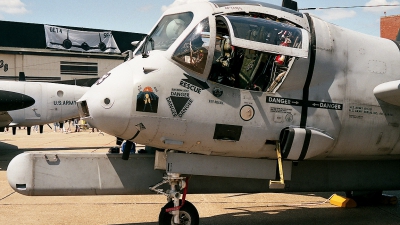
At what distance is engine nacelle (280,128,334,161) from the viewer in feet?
19.2

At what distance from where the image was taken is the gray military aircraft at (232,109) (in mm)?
5516

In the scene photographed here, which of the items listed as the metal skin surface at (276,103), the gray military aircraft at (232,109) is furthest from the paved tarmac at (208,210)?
the metal skin surface at (276,103)

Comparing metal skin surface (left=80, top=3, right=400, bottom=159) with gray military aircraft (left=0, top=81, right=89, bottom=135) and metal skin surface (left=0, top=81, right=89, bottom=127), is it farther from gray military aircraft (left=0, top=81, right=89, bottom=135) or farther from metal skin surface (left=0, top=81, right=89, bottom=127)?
metal skin surface (left=0, top=81, right=89, bottom=127)

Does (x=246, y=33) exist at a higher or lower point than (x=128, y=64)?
higher

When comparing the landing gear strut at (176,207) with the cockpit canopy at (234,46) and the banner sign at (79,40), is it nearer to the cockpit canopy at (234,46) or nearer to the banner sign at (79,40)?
the cockpit canopy at (234,46)

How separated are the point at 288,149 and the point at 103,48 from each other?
42.8 meters

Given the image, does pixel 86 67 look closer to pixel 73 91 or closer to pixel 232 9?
pixel 73 91

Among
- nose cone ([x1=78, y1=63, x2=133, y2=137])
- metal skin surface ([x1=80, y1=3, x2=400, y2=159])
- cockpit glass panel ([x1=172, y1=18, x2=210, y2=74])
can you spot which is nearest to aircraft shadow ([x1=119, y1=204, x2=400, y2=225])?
metal skin surface ([x1=80, y1=3, x2=400, y2=159])

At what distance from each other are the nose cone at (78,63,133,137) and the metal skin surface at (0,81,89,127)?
13075mm

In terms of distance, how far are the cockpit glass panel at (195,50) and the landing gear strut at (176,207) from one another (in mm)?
1453

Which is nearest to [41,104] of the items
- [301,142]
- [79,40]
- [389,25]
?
[301,142]

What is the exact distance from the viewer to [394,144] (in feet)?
22.1

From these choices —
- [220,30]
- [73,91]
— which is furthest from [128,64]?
[73,91]

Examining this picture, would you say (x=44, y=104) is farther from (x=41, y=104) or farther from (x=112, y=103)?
(x=112, y=103)
